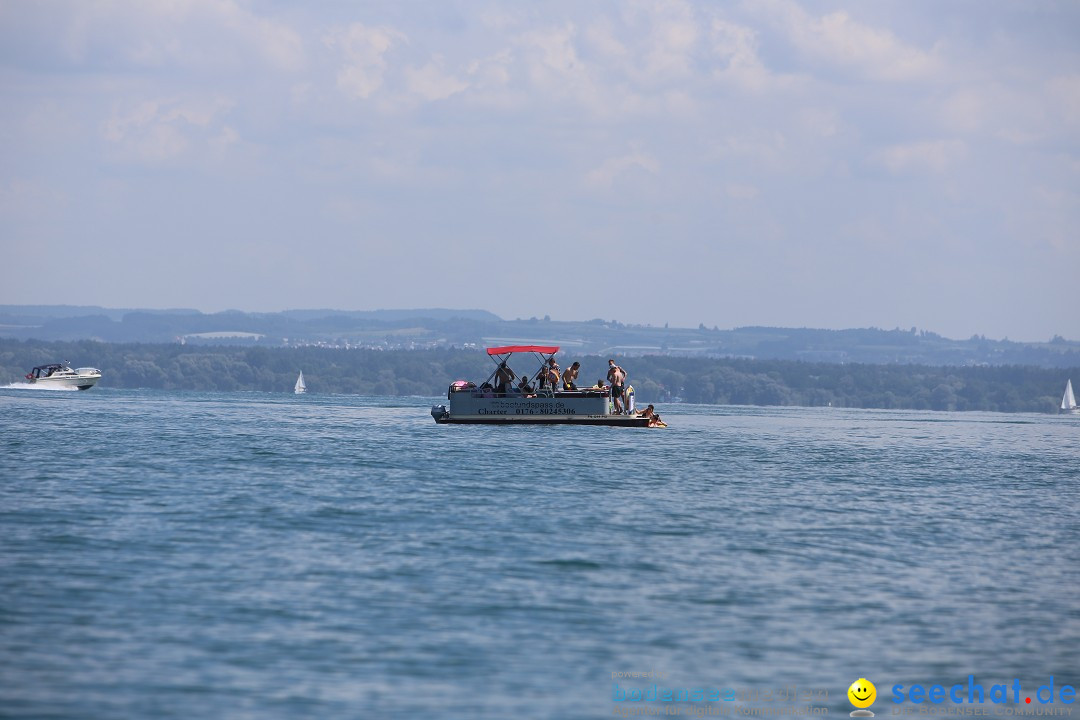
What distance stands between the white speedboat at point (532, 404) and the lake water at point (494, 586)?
61.9 ft

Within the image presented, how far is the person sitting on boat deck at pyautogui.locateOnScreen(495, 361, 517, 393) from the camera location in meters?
60.2

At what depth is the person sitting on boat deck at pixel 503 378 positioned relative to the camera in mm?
60250

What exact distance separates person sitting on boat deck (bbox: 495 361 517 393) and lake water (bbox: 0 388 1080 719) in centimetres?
2038

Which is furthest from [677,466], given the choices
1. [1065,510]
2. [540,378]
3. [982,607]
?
[982,607]

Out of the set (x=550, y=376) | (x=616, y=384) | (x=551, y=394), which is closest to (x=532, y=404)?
(x=551, y=394)

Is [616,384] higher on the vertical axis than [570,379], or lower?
lower

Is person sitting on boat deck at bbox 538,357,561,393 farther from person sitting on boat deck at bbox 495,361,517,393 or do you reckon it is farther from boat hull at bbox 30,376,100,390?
boat hull at bbox 30,376,100,390

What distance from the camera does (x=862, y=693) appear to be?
47.8 ft

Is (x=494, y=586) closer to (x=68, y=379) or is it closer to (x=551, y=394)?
(x=551, y=394)

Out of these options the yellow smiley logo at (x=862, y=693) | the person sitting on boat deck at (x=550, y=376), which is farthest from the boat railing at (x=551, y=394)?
the yellow smiley logo at (x=862, y=693)

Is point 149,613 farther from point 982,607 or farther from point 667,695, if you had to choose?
point 982,607

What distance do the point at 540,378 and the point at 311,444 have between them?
13.7 m

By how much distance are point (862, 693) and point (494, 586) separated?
6.61m

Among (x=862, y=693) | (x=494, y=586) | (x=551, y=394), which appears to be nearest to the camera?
(x=862, y=693)
